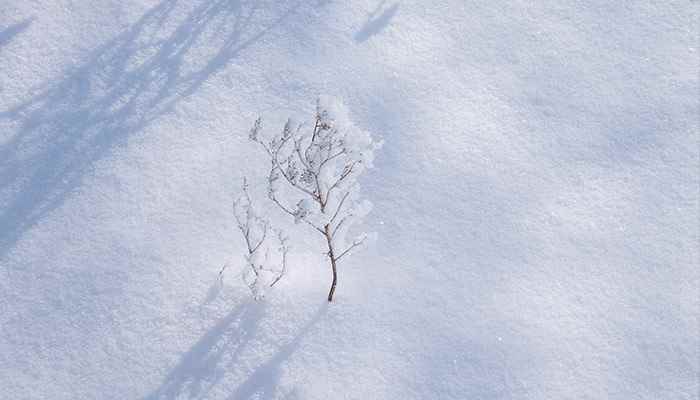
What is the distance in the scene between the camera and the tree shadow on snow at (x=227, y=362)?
18.4 feet

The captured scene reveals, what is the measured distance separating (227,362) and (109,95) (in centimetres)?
348

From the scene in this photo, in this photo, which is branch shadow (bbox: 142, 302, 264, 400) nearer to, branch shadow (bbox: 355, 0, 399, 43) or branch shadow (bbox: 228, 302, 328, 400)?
branch shadow (bbox: 228, 302, 328, 400)

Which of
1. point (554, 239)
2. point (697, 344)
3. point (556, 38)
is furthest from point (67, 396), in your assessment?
point (556, 38)

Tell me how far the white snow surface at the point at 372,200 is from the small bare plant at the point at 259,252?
152mm

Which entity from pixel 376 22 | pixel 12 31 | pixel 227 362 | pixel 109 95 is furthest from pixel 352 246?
pixel 12 31

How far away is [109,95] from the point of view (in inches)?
294

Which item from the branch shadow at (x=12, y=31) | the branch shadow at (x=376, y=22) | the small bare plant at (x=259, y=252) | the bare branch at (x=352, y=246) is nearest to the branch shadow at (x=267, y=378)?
the small bare plant at (x=259, y=252)

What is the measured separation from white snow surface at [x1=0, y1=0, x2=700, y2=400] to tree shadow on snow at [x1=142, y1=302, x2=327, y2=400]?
0.02m

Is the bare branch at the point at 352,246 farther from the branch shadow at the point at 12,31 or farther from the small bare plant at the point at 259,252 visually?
the branch shadow at the point at 12,31

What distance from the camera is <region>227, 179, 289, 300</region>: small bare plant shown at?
6016mm

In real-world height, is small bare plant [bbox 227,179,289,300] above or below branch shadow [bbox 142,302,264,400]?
above

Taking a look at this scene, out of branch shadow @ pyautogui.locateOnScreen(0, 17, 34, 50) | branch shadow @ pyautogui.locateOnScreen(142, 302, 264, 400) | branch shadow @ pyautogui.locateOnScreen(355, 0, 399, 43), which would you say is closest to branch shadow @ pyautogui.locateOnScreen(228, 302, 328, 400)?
branch shadow @ pyautogui.locateOnScreen(142, 302, 264, 400)

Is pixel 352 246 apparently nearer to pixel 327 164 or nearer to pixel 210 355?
pixel 327 164

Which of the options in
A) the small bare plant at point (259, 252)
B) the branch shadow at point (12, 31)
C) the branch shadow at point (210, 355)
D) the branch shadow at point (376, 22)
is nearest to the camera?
the branch shadow at point (210, 355)
